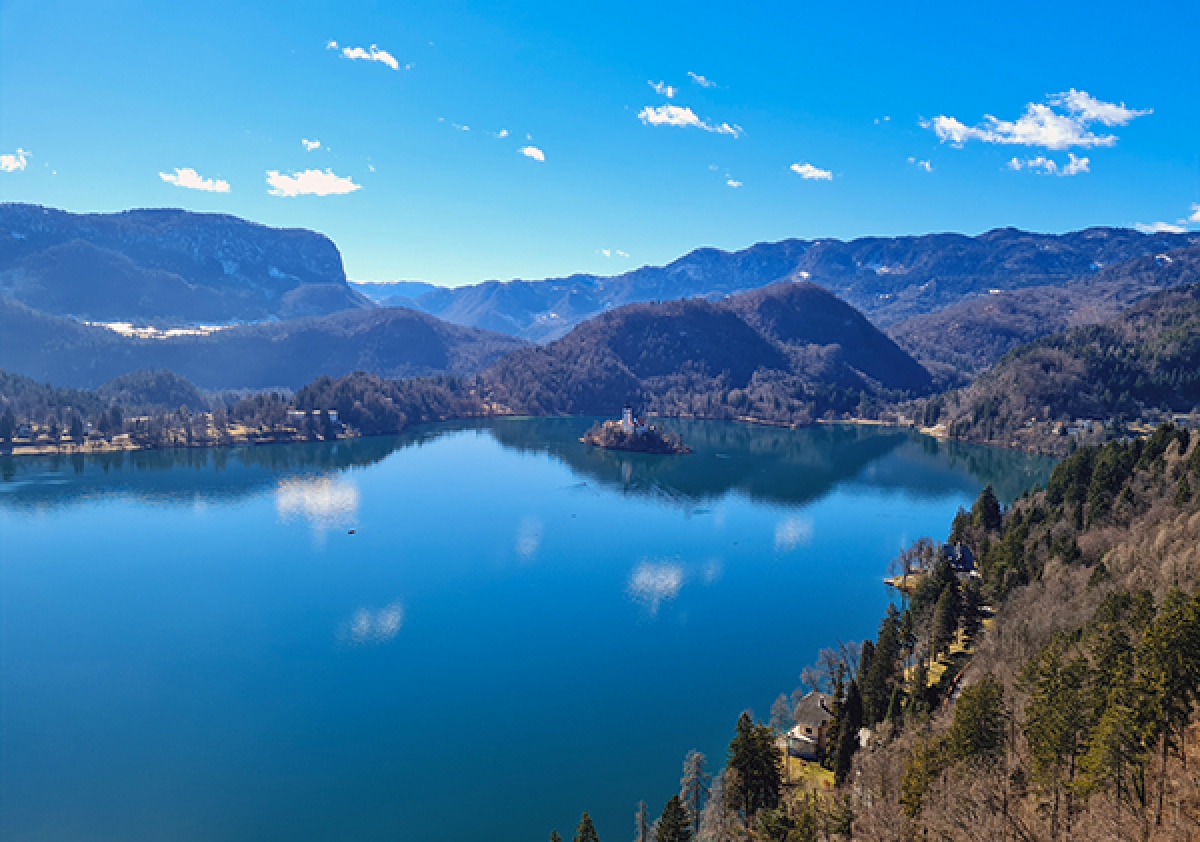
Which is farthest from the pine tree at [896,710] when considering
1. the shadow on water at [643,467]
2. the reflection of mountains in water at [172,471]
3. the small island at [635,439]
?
the small island at [635,439]

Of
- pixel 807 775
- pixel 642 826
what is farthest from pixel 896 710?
pixel 642 826

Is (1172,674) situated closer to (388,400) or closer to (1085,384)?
(1085,384)

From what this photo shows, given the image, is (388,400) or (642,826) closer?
(642,826)

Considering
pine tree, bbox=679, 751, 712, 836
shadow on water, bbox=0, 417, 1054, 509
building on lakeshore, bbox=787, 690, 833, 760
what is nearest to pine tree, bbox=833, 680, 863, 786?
building on lakeshore, bbox=787, 690, 833, 760

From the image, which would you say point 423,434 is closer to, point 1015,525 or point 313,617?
point 313,617

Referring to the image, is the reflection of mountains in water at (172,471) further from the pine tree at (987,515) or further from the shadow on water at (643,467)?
the pine tree at (987,515)

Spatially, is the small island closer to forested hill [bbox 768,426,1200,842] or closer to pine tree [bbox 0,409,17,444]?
forested hill [bbox 768,426,1200,842]
